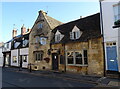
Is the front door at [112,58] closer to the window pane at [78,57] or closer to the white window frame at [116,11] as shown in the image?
the white window frame at [116,11]

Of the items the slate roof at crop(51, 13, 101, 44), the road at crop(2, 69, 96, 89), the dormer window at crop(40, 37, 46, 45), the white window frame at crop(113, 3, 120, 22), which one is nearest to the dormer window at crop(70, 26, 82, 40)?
the slate roof at crop(51, 13, 101, 44)

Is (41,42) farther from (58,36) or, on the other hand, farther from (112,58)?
(112,58)

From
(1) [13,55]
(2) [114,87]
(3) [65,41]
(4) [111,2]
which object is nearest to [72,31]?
(3) [65,41]

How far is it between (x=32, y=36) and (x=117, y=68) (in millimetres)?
15008

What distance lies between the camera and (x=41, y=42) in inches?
703

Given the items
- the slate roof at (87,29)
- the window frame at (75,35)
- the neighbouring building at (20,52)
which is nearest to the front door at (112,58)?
the slate roof at (87,29)

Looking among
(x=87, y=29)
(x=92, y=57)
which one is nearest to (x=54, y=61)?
(x=92, y=57)

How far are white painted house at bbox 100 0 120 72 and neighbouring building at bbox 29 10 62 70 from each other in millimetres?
8403

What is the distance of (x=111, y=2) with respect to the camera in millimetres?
11086

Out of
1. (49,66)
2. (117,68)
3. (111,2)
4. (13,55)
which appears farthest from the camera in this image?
(13,55)

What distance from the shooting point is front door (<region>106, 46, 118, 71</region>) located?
10.4 metres

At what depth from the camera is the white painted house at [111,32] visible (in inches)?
409

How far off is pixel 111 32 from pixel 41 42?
10.8m

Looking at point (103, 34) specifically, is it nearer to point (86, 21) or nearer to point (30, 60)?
point (86, 21)
